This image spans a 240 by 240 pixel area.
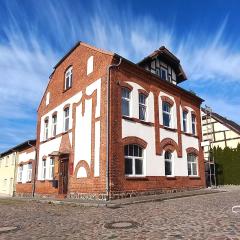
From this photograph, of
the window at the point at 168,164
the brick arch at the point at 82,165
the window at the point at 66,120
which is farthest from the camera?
the window at the point at 66,120

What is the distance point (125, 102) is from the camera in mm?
17438

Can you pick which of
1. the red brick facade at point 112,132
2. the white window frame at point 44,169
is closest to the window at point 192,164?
the red brick facade at point 112,132

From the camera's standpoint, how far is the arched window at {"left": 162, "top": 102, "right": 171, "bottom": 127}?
66.7 feet

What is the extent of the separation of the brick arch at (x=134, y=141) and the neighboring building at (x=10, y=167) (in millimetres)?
13013

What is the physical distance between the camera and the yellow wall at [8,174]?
31641mm

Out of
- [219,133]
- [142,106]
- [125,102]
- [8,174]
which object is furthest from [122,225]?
[8,174]

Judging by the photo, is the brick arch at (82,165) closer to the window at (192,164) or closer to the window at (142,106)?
the window at (142,106)

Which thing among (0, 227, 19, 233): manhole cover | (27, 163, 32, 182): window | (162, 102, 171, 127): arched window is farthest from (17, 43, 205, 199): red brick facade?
(0, 227, 19, 233): manhole cover

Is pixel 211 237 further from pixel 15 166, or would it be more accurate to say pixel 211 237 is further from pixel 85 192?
pixel 15 166

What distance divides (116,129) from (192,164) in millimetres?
8784

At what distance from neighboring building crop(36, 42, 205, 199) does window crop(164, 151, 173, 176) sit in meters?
0.06

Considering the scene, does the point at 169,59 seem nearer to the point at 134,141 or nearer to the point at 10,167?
the point at 134,141

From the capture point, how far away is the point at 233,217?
28.0 ft

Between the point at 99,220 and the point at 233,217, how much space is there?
392 cm
